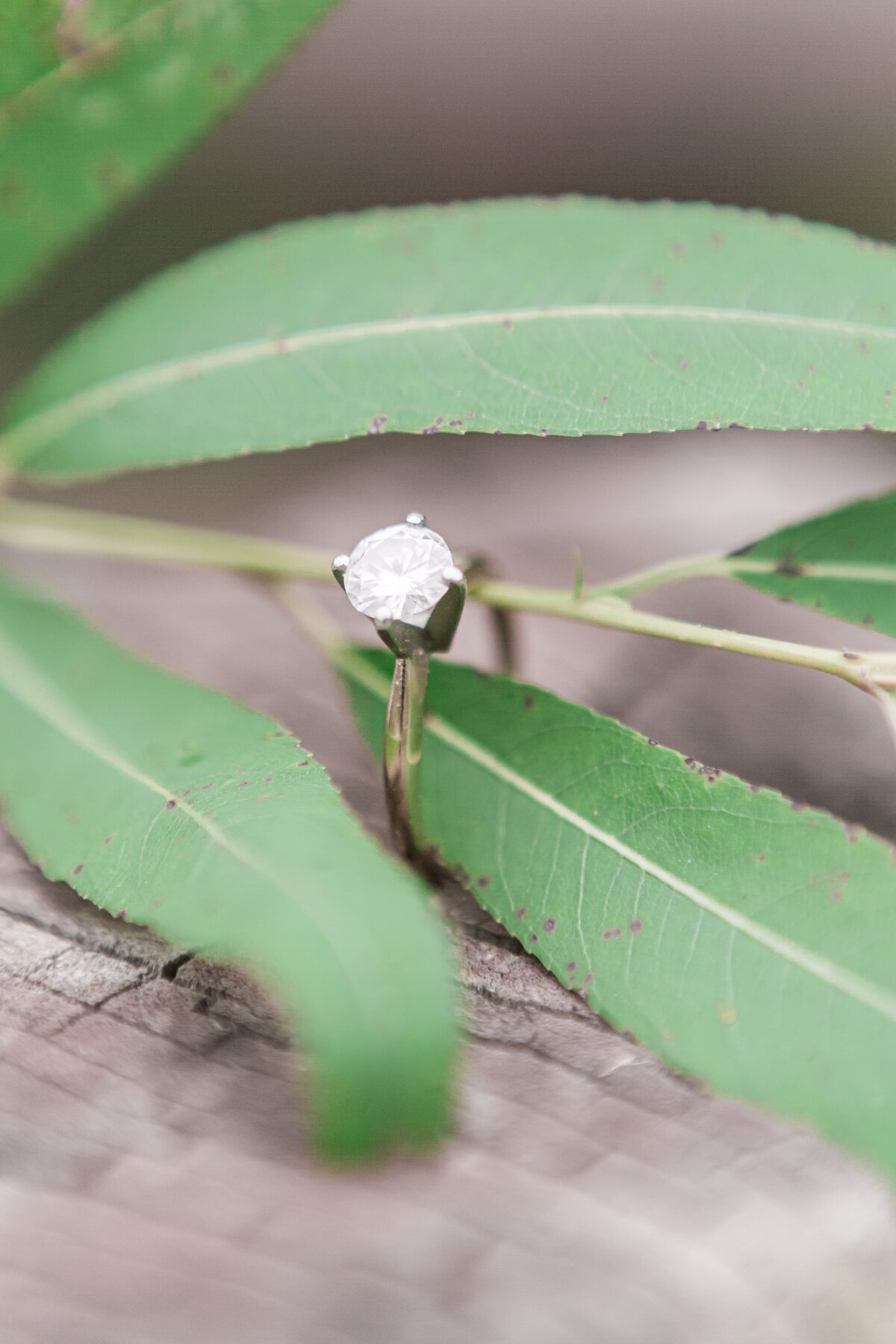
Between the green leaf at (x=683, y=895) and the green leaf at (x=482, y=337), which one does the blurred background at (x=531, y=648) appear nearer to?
the green leaf at (x=683, y=895)

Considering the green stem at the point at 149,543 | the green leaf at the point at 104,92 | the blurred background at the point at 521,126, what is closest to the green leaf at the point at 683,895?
the green stem at the point at 149,543

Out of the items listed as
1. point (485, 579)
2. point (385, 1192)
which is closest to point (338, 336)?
point (485, 579)

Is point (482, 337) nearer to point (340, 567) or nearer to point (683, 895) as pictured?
point (340, 567)

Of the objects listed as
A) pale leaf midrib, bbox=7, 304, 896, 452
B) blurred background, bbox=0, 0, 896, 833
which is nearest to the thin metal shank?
pale leaf midrib, bbox=7, 304, 896, 452

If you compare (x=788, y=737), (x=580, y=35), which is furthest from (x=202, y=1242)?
(x=580, y=35)

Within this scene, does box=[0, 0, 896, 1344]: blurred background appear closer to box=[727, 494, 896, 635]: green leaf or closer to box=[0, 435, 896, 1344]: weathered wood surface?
box=[0, 435, 896, 1344]: weathered wood surface
